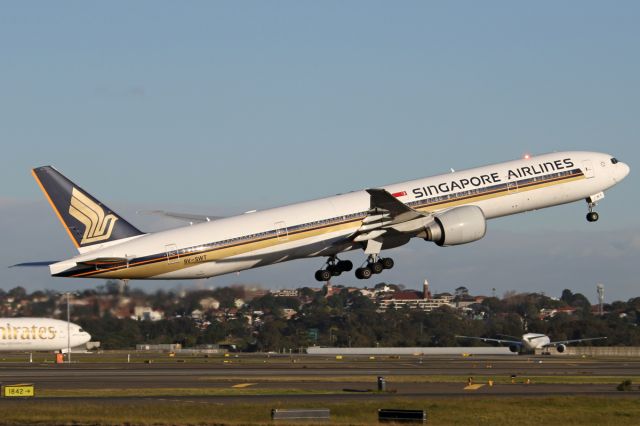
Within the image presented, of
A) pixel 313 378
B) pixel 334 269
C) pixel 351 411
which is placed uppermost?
pixel 334 269

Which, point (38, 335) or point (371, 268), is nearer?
point (371, 268)

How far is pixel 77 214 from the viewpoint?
6575 centimetres

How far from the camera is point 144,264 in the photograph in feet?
212

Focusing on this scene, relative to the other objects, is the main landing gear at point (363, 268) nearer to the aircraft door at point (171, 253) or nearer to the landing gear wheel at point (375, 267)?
the landing gear wheel at point (375, 267)

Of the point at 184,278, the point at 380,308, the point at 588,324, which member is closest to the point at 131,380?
the point at 184,278

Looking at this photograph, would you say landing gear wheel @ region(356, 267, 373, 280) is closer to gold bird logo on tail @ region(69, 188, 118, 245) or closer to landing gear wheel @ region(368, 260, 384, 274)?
landing gear wheel @ region(368, 260, 384, 274)

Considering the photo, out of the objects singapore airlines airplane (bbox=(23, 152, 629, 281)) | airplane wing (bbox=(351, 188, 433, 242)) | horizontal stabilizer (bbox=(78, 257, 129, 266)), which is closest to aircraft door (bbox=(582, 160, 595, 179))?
singapore airlines airplane (bbox=(23, 152, 629, 281))

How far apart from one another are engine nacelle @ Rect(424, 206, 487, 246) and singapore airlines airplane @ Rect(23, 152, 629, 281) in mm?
65

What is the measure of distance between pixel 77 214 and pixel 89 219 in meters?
0.78

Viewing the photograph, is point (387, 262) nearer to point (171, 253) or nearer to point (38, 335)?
point (171, 253)

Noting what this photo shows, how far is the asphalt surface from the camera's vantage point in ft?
194

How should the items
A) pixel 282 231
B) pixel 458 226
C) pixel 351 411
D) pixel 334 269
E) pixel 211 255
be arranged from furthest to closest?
pixel 334 269, pixel 458 226, pixel 282 231, pixel 211 255, pixel 351 411

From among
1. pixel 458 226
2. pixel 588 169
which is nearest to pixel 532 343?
pixel 588 169

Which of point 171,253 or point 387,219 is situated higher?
point 387,219
